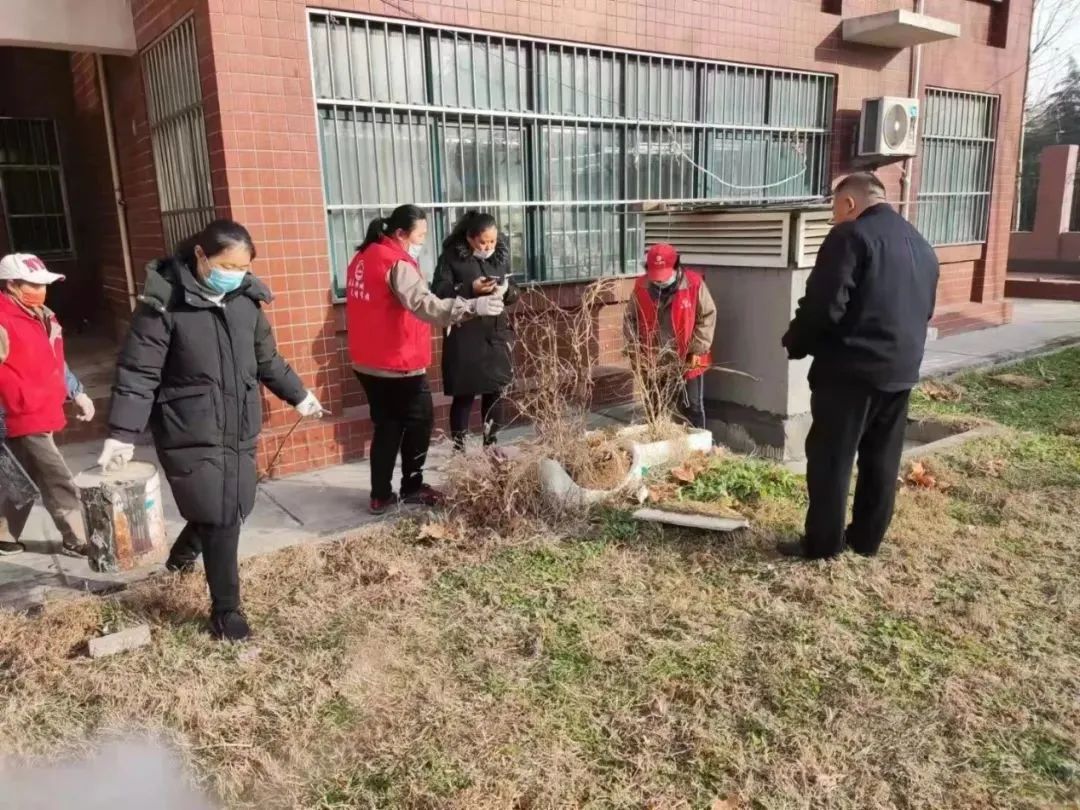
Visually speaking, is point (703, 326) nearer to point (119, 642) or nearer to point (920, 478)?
point (920, 478)

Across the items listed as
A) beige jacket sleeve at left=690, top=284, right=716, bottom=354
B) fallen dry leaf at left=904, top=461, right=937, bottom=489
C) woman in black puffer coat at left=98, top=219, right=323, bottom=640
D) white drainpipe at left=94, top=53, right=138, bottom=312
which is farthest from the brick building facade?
fallen dry leaf at left=904, top=461, right=937, bottom=489

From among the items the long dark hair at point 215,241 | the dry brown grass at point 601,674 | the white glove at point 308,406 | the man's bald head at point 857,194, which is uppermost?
the man's bald head at point 857,194

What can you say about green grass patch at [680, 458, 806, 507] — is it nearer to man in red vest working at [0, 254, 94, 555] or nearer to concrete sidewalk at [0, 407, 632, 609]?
concrete sidewalk at [0, 407, 632, 609]

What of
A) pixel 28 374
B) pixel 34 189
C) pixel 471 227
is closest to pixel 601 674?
pixel 471 227

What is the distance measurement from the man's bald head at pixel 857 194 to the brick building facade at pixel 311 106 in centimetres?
328

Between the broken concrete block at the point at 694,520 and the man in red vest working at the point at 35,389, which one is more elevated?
the man in red vest working at the point at 35,389

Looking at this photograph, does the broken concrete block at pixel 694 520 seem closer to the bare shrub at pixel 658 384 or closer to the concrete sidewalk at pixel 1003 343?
the bare shrub at pixel 658 384

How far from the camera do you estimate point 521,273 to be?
21.5ft

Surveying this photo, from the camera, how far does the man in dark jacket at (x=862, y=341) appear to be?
135 inches

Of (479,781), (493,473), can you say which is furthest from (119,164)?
(479,781)

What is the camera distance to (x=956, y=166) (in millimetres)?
10258

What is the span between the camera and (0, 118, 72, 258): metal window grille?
8.27 meters

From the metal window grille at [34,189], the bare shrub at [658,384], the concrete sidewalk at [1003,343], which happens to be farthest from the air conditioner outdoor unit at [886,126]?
the metal window grille at [34,189]

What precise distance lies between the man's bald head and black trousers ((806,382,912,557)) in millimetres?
765
